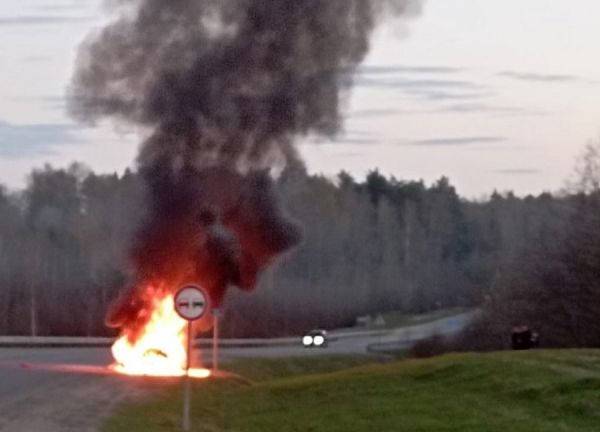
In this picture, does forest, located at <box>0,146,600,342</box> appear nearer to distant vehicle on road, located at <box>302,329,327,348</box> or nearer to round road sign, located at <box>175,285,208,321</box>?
distant vehicle on road, located at <box>302,329,327,348</box>

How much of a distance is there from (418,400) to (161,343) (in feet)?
50.3

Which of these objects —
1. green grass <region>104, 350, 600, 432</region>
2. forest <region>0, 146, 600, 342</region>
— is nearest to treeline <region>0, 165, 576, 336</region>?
forest <region>0, 146, 600, 342</region>

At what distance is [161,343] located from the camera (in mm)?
46594

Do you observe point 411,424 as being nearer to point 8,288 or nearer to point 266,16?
point 266,16

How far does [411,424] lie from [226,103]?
64.8 ft

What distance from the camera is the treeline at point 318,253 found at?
8456 centimetres

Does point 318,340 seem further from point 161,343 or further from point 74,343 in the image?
point 161,343

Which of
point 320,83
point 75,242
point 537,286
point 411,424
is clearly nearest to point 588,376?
point 411,424

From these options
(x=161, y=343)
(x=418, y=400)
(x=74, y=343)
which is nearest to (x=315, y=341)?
(x=74, y=343)

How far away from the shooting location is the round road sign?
93.0 feet

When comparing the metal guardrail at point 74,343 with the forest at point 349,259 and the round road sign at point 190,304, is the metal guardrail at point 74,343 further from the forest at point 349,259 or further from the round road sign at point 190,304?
the round road sign at point 190,304

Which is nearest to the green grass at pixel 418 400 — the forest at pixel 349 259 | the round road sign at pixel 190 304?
the round road sign at pixel 190 304

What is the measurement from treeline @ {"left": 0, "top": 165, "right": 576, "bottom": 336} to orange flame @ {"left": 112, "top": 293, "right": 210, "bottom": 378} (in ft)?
16.5

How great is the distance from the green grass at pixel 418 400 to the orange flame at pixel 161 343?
16.2 ft
